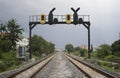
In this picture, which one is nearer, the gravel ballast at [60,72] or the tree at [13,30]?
the gravel ballast at [60,72]

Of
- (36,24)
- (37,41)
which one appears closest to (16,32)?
(36,24)

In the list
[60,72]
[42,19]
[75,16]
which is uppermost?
[75,16]

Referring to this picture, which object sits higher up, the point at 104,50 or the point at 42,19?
the point at 42,19

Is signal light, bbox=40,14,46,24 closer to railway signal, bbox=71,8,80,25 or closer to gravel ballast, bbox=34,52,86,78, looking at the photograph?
railway signal, bbox=71,8,80,25

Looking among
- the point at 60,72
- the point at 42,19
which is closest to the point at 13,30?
Answer: the point at 42,19

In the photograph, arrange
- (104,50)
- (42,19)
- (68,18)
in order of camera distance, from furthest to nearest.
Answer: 1. (104,50)
2. (42,19)
3. (68,18)

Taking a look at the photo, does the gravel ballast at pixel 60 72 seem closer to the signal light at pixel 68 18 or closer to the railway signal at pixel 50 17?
the signal light at pixel 68 18

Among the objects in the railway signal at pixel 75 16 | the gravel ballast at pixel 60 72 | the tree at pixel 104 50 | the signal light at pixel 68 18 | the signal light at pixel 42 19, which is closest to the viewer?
the gravel ballast at pixel 60 72

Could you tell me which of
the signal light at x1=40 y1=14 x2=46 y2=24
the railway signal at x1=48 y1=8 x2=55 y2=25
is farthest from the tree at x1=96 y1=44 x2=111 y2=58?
the signal light at x1=40 y1=14 x2=46 y2=24

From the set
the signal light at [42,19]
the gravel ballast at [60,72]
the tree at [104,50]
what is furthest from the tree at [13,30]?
the gravel ballast at [60,72]

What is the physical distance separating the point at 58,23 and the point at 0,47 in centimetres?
1109

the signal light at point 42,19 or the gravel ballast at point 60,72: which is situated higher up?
the signal light at point 42,19

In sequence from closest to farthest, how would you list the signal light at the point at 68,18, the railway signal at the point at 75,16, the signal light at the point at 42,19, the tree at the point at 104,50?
the signal light at the point at 68,18, the railway signal at the point at 75,16, the signal light at the point at 42,19, the tree at the point at 104,50

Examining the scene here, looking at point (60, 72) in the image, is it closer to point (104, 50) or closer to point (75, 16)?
point (75, 16)
